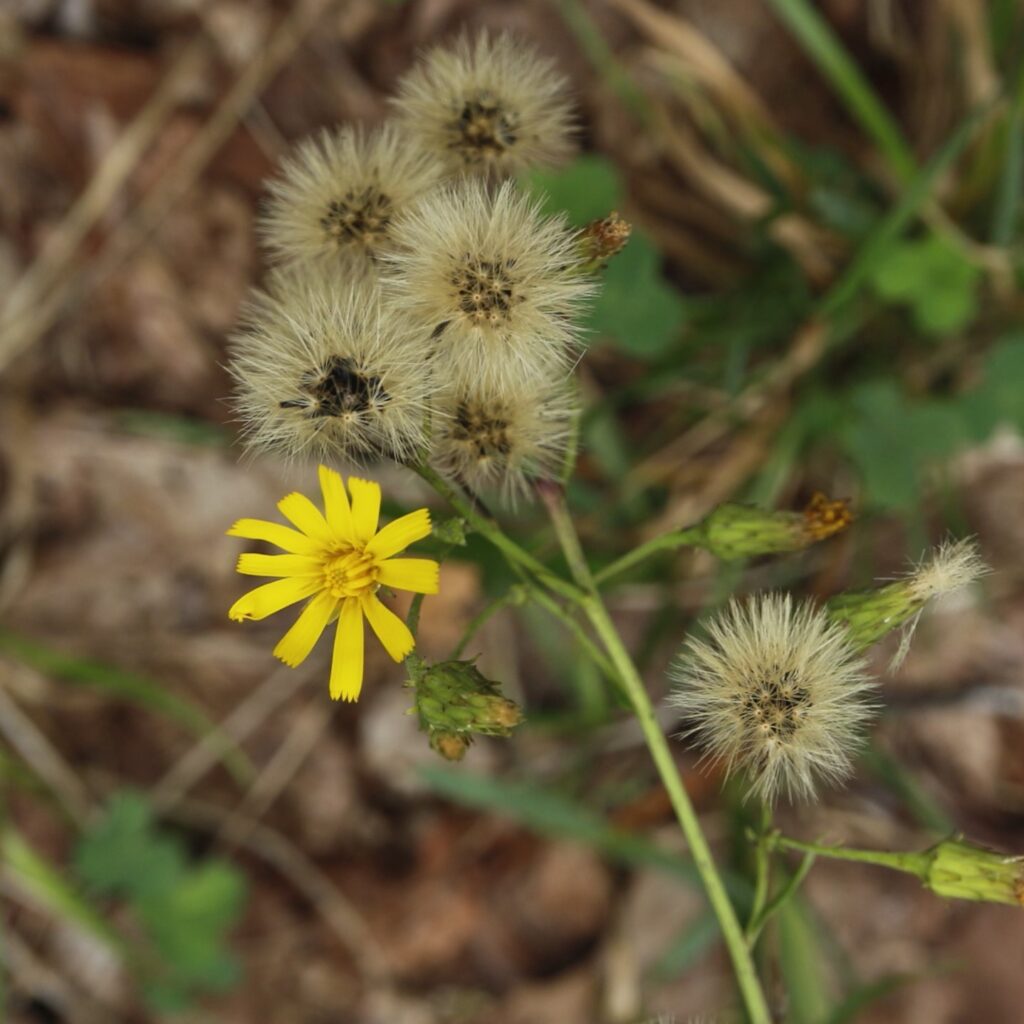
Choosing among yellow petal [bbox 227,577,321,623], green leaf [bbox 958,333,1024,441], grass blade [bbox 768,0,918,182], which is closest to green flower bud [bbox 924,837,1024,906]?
yellow petal [bbox 227,577,321,623]

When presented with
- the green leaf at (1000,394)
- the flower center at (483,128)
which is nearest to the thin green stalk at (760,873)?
the flower center at (483,128)

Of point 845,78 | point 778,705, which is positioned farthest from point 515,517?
point 845,78

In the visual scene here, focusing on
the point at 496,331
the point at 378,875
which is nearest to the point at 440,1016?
the point at 378,875

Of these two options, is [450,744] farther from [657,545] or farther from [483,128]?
[483,128]

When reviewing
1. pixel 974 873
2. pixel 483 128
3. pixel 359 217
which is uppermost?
pixel 483 128

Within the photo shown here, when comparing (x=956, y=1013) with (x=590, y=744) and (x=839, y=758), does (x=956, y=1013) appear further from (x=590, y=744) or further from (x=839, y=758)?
(x=839, y=758)

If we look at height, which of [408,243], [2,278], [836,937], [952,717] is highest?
[2,278]
